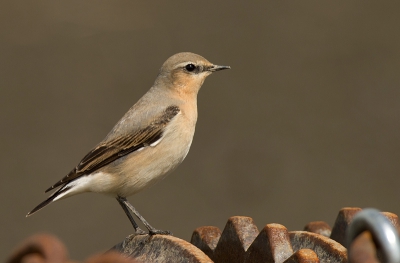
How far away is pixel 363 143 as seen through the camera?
36.8ft

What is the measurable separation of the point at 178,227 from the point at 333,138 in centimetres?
293

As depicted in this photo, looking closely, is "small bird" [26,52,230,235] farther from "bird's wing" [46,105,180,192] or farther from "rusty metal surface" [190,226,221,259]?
"rusty metal surface" [190,226,221,259]

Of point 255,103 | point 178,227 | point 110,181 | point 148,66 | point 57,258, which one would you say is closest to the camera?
point 57,258

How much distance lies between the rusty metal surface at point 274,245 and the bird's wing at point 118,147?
316 centimetres

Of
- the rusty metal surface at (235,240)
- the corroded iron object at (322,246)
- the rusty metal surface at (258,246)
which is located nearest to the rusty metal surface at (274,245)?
the rusty metal surface at (258,246)

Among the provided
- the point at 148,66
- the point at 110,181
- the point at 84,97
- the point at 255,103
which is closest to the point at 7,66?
the point at 84,97

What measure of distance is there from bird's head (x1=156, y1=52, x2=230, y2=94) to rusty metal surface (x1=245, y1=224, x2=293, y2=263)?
12.6 feet

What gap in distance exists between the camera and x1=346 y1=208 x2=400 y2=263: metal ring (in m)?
1.36

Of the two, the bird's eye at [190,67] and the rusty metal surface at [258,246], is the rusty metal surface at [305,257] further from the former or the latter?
the bird's eye at [190,67]

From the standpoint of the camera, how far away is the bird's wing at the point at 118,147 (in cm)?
548

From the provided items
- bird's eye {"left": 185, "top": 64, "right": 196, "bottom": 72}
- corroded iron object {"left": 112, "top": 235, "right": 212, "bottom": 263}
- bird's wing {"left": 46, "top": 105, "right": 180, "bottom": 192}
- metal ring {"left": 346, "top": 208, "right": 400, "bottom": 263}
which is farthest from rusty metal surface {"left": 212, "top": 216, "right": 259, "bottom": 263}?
bird's eye {"left": 185, "top": 64, "right": 196, "bottom": 72}

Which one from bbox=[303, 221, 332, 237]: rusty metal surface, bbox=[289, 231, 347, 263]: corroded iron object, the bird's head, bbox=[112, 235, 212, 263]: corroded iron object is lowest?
bbox=[303, 221, 332, 237]: rusty metal surface

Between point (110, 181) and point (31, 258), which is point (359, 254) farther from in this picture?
point (110, 181)

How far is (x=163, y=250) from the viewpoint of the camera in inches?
97.8
